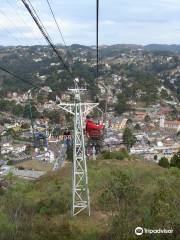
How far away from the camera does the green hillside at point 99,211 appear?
8.88 meters

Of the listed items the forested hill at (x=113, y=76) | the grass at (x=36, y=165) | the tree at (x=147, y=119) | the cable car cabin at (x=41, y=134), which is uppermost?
the cable car cabin at (x=41, y=134)

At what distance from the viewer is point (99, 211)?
1348 centimetres

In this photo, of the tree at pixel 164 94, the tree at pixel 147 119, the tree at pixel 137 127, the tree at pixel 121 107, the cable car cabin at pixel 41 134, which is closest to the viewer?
the cable car cabin at pixel 41 134

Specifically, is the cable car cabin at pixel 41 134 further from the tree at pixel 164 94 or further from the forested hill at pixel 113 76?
the tree at pixel 164 94

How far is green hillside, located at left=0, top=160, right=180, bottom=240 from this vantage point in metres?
8.88

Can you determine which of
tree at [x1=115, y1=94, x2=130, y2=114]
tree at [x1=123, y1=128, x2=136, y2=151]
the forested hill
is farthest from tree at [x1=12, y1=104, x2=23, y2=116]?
tree at [x1=123, y1=128, x2=136, y2=151]

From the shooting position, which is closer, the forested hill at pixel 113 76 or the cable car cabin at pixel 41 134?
the cable car cabin at pixel 41 134

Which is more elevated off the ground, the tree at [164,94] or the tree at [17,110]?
the tree at [17,110]

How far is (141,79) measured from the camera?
296 ft

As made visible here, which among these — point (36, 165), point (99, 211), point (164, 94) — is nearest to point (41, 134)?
point (99, 211)

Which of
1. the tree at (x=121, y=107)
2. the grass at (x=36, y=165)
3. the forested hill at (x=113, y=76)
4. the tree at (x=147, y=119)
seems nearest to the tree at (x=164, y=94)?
the forested hill at (x=113, y=76)

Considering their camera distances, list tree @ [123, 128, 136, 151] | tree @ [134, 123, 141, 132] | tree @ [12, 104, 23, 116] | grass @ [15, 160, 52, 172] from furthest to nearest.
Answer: tree @ [12, 104, 23, 116] → tree @ [134, 123, 141, 132] → tree @ [123, 128, 136, 151] → grass @ [15, 160, 52, 172]

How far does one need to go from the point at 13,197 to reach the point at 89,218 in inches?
144

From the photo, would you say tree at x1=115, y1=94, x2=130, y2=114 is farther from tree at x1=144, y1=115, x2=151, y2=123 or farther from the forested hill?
tree at x1=144, y1=115, x2=151, y2=123
